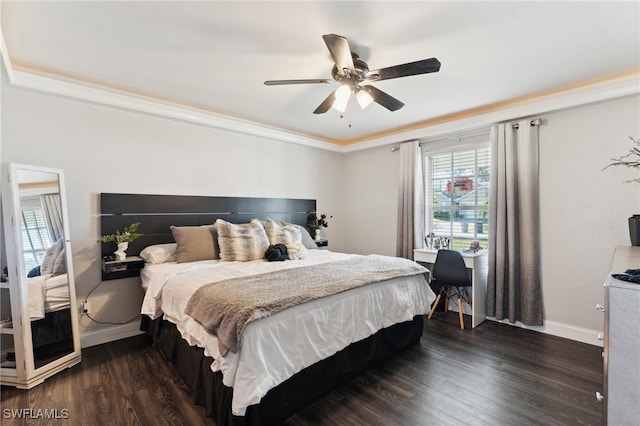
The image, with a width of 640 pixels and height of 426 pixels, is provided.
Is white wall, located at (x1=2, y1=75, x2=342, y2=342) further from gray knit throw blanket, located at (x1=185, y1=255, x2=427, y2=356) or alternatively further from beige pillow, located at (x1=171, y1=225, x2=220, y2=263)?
gray knit throw blanket, located at (x1=185, y1=255, x2=427, y2=356)

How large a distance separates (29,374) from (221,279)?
155 cm

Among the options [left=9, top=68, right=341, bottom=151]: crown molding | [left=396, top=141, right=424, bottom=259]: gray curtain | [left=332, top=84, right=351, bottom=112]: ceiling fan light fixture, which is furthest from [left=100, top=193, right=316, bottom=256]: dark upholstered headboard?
[left=332, top=84, right=351, bottom=112]: ceiling fan light fixture

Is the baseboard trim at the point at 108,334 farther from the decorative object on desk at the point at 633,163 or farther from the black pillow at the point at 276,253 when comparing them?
the decorative object on desk at the point at 633,163

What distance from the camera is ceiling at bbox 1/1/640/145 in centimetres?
175

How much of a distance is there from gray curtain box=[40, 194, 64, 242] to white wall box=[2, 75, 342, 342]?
241 millimetres

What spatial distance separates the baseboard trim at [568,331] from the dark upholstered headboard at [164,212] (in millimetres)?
3424

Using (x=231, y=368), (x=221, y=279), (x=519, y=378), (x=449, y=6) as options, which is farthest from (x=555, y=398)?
(x=449, y=6)

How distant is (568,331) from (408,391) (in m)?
2.09

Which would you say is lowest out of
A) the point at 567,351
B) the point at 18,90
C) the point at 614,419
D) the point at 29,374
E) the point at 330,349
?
the point at 567,351

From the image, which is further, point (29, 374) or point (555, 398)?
point (29, 374)

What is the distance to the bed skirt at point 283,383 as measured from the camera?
1.66 meters

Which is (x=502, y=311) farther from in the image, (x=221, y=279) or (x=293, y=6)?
(x=293, y=6)

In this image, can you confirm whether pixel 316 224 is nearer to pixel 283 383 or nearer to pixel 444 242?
pixel 444 242

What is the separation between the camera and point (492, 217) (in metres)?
3.41
